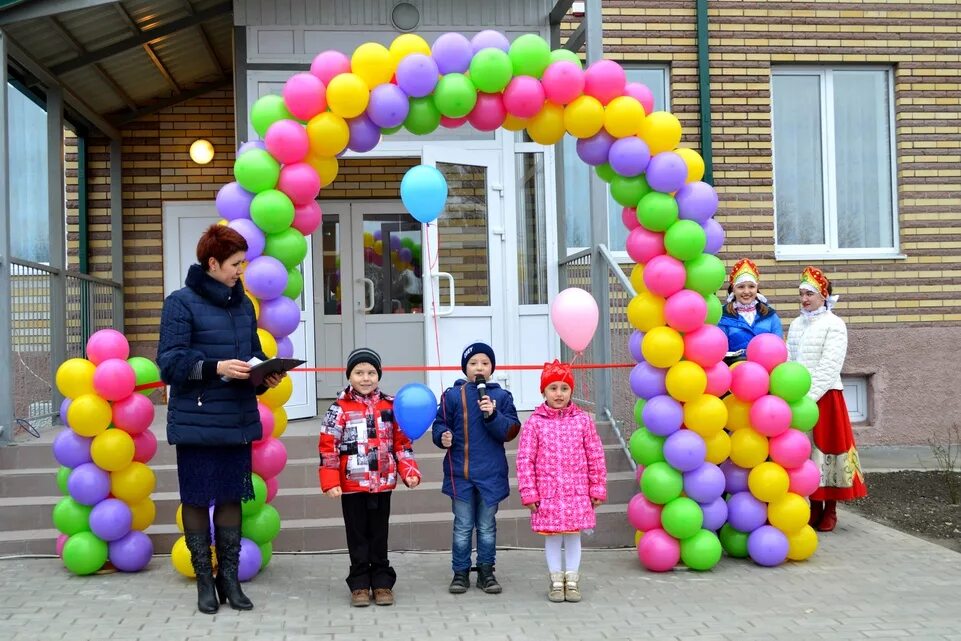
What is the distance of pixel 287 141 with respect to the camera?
5.60 meters

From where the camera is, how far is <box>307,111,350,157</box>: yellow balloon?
564 cm

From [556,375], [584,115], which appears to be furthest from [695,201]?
[556,375]

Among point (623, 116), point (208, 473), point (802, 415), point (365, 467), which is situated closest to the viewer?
point (208, 473)

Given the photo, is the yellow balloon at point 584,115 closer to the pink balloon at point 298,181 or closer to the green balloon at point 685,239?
the green balloon at point 685,239

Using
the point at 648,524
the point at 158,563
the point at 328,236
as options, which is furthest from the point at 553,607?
the point at 328,236

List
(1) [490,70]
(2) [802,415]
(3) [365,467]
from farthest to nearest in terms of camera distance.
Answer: (2) [802,415] → (1) [490,70] → (3) [365,467]

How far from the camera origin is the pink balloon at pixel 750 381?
19.4 ft

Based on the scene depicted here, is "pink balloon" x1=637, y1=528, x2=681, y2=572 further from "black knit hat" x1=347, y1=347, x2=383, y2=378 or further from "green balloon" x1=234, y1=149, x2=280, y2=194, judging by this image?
"green balloon" x1=234, y1=149, x2=280, y2=194

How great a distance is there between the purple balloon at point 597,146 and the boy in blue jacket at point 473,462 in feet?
4.37

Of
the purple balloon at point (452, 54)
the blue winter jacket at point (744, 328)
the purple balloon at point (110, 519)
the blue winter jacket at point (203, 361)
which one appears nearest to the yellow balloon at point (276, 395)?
the blue winter jacket at point (203, 361)

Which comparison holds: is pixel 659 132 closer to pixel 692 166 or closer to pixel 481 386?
pixel 692 166

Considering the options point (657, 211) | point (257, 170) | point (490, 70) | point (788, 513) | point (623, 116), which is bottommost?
point (788, 513)

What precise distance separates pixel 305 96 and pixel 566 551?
2834mm

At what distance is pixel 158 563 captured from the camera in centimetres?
611
